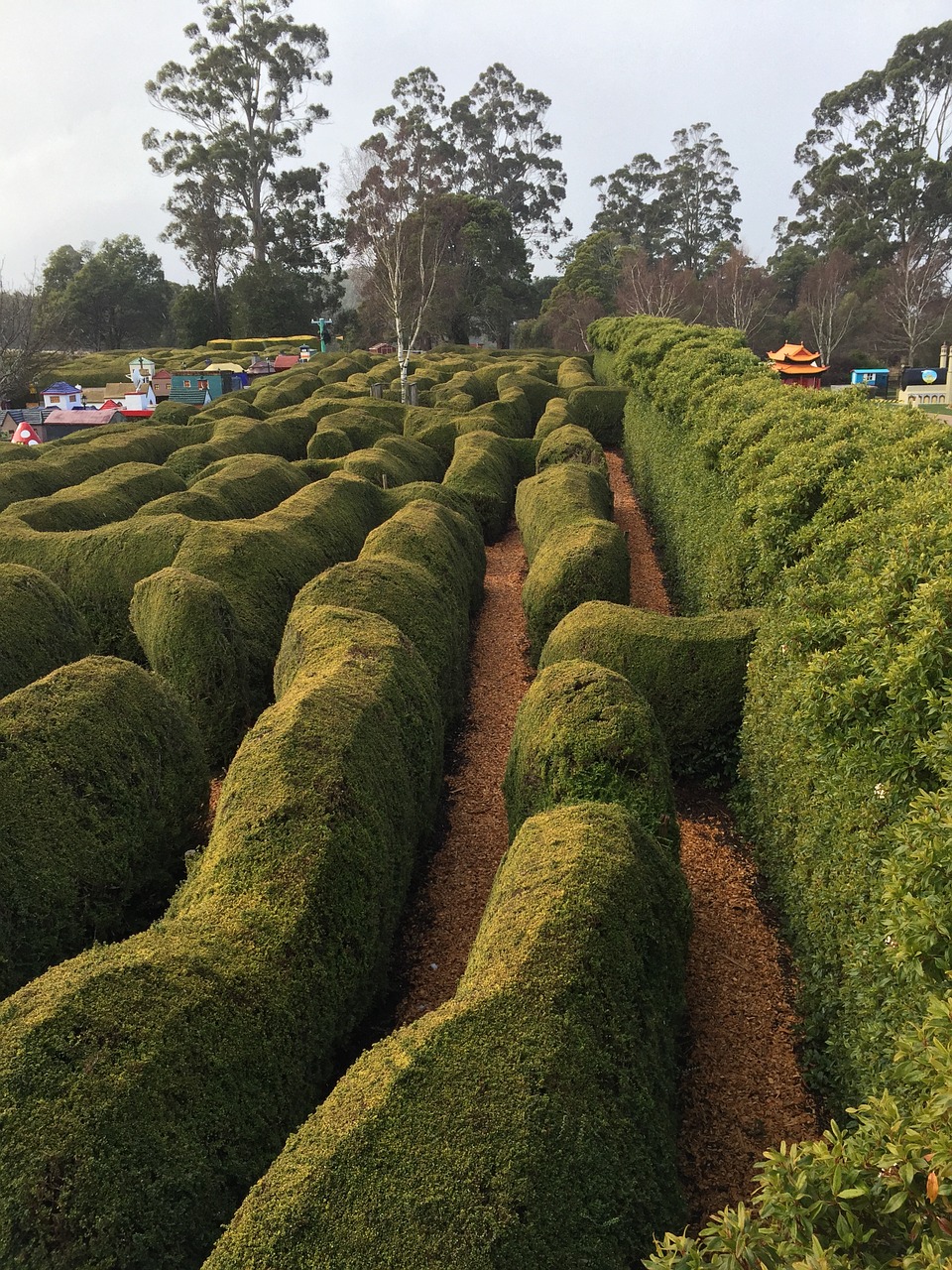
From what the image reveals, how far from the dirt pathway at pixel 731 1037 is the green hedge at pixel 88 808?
548 cm

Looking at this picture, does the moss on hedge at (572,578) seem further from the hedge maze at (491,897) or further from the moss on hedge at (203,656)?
the moss on hedge at (203,656)

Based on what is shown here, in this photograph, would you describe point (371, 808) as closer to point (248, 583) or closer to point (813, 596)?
point (813, 596)

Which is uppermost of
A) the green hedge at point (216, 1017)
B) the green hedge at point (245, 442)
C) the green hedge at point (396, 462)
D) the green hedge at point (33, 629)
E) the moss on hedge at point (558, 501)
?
the green hedge at point (245, 442)

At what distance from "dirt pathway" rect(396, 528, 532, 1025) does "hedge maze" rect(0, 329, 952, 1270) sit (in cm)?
47

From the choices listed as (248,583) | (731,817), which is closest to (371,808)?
(731,817)

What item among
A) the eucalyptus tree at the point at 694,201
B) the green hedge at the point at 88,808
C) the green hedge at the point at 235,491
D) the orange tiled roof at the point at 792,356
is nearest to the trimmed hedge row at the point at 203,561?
the green hedge at the point at 235,491

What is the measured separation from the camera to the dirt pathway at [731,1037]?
5957mm

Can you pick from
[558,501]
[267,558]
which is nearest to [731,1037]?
[267,558]

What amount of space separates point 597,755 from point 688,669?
2.76 meters

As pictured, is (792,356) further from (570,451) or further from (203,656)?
(203,656)

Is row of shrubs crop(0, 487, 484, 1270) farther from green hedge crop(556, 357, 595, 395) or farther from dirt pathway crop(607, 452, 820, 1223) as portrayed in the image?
green hedge crop(556, 357, 595, 395)

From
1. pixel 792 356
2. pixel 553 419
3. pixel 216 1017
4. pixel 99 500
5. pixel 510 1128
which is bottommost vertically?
pixel 216 1017

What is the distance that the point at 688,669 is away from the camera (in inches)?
396

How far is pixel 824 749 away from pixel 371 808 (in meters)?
3.81
